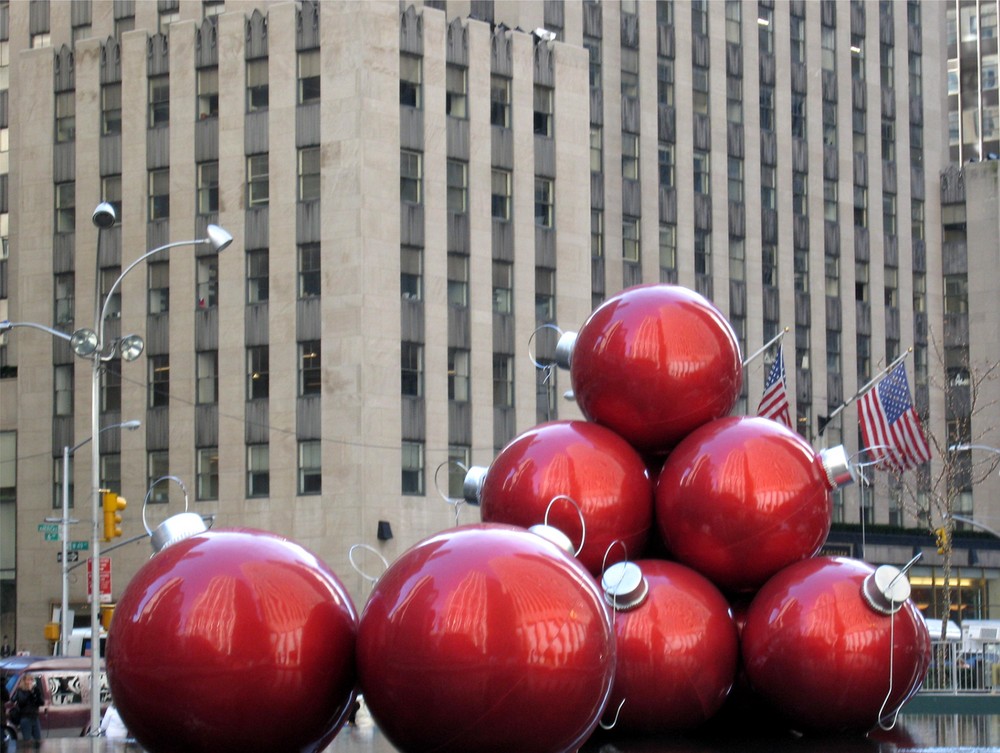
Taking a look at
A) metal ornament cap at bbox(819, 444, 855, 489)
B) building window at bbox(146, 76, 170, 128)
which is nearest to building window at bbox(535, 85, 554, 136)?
building window at bbox(146, 76, 170, 128)

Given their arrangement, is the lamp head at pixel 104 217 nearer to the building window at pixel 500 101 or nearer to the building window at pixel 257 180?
the building window at pixel 257 180

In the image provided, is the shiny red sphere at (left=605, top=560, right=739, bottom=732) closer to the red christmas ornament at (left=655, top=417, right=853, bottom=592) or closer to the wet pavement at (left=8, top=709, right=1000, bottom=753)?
the wet pavement at (left=8, top=709, right=1000, bottom=753)

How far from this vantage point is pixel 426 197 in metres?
58.4

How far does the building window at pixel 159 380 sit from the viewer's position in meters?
59.6

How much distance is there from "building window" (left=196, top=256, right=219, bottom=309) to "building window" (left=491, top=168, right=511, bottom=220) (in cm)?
927

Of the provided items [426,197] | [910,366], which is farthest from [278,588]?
[910,366]

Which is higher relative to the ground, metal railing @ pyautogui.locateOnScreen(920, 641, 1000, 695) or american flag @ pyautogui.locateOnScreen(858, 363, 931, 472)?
american flag @ pyautogui.locateOnScreen(858, 363, 931, 472)

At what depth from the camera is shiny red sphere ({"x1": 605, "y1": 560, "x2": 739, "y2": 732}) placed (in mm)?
14625

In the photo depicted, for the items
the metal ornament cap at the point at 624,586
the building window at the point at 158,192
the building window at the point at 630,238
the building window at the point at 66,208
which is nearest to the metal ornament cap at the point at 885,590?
the metal ornament cap at the point at 624,586

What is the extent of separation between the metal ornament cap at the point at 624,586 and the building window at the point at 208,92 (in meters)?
47.2

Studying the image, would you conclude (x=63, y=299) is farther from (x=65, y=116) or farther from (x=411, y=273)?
(x=411, y=273)

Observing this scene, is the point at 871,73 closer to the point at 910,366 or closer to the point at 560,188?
the point at 910,366

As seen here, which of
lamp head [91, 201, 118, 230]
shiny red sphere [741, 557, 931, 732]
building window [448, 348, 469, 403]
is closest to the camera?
Answer: shiny red sphere [741, 557, 931, 732]

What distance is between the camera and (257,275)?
5841cm
